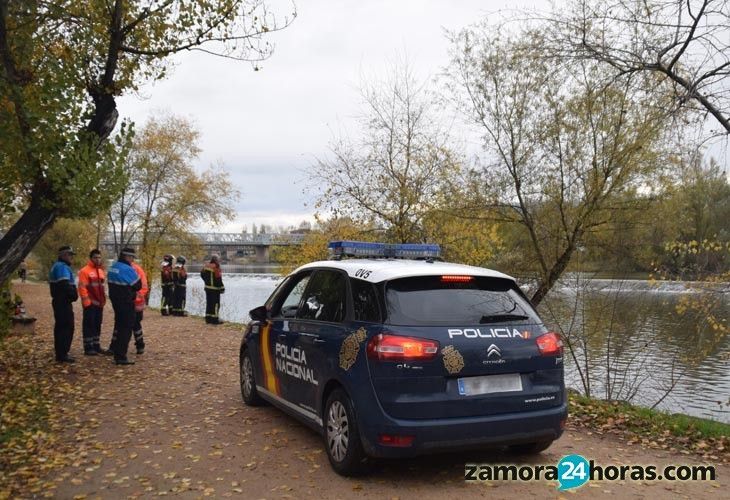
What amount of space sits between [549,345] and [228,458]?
298cm

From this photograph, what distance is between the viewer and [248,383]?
7.29m

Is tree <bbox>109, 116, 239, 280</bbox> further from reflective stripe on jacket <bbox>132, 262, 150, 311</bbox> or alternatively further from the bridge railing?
reflective stripe on jacket <bbox>132, 262, 150, 311</bbox>

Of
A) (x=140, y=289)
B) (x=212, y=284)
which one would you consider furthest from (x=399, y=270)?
(x=212, y=284)

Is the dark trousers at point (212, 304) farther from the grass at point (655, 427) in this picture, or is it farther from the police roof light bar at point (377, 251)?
the grass at point (655, 427)

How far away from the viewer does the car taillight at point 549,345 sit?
482 centimetres

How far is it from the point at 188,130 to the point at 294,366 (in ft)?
93.4

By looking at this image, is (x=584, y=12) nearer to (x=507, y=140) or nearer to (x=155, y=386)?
(x=507, y=140)

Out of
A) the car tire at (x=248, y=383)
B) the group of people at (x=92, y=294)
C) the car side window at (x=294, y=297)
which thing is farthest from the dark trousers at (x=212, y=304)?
the car side window at (x=294, y=297)

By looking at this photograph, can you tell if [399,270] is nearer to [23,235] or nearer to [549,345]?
[549,345]

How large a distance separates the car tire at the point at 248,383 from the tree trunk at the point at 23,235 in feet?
9.88

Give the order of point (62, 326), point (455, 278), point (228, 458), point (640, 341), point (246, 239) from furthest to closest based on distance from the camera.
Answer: point (246, 239) → point (640, 341) → point (62, 326) → point (228, 458) → point (455, 278)

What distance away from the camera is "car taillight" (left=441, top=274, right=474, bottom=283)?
487cm

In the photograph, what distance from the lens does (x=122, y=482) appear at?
490cm

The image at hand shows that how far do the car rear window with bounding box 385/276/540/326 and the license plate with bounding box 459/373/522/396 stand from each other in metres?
0.43
